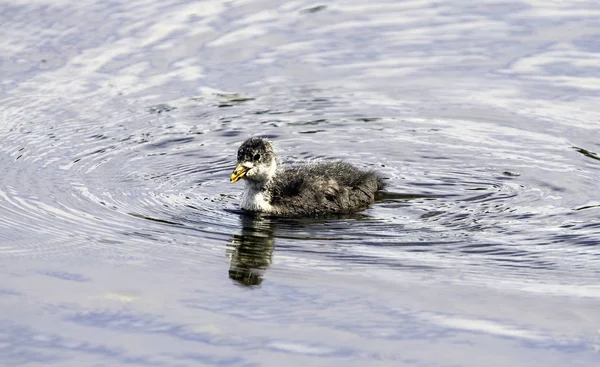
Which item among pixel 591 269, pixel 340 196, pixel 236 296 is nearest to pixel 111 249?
pixel 236 296

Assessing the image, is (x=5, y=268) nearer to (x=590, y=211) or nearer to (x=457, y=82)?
(x=590, y=211)

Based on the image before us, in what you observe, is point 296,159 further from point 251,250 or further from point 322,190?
point 251,250

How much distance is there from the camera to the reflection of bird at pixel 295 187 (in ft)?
38.0

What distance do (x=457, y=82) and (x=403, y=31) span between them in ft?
6.70

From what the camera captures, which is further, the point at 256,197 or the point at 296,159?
the point at 296,159

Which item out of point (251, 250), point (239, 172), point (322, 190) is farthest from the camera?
point (322, 190)

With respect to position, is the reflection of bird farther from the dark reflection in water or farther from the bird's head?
the dark reflection in water

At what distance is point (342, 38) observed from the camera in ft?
54.5

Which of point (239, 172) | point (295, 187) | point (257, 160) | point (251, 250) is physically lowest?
point (251, 250)

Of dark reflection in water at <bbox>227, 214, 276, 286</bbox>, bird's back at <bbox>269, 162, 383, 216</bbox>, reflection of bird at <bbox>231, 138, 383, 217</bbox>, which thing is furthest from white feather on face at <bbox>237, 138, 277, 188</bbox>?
dark reflection in water at <bbox>227, 214, 276, 286</bbox>

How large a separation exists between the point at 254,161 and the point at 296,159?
175cm

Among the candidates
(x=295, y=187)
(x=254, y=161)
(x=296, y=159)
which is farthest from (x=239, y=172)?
(x=296, y=159)

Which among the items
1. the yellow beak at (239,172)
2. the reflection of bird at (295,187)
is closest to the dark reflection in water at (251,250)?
the reflection of bird at (295,187)

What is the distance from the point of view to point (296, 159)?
13.3 metres
